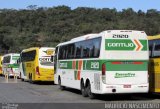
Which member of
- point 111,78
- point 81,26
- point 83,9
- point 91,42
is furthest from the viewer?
point 83,9

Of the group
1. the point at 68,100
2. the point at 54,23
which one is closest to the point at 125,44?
the point at 68,100

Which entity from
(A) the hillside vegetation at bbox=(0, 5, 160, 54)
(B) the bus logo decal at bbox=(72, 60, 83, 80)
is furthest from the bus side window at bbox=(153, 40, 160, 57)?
(A) the hillside vegetation at bbox=(0, 5, 160, 54)

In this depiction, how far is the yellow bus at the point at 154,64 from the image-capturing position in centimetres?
1867

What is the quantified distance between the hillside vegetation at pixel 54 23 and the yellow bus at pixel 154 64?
173 ft

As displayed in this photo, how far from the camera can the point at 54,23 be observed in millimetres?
97688

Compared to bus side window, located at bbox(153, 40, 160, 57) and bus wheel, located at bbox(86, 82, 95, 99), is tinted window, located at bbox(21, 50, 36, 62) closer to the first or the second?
bus wheel, located at bbox(86, 82, 95, 99)

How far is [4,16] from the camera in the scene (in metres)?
118

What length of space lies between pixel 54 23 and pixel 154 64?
261 feet

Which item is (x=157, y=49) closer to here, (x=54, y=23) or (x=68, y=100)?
(x=68, y=100)

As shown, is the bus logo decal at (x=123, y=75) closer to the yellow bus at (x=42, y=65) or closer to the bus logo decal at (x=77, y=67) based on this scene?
the bus logo decal at (x=77, y=67)

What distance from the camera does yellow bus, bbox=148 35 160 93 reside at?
18672 millimetres

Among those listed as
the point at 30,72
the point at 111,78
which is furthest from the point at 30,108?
the point at 30,72

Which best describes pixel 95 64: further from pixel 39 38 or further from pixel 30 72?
pixel 39 38

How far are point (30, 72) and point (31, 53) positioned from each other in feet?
4.74
